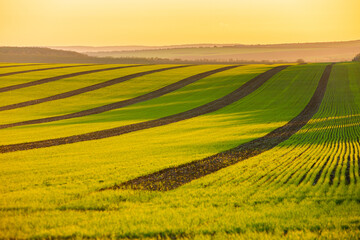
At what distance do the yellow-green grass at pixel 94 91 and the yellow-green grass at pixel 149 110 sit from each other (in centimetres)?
147

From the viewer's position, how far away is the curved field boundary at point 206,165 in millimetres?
15375

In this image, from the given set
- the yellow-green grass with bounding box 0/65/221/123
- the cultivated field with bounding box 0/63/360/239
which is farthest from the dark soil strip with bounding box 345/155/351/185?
the yellow-green grass with bounding box 0/65/221/123

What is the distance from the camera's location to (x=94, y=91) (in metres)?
57.2

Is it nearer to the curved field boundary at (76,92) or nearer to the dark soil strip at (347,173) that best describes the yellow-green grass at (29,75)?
the curved field boundary at (76,92)

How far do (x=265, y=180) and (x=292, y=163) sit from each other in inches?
147

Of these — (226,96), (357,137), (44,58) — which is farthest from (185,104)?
(44,58)

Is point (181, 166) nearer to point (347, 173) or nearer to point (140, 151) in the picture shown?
point (140, 151)

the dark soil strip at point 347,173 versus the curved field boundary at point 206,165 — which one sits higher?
the dark soil strip at point 347,173

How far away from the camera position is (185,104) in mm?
47969

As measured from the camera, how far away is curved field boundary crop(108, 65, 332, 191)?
15375 mm

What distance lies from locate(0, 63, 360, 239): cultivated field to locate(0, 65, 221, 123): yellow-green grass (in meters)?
0.56

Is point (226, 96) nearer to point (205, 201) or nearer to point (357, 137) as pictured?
point (357, 137)

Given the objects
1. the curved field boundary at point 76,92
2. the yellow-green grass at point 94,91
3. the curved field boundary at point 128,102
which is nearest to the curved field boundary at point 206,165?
the curved field boundary at point 128,102

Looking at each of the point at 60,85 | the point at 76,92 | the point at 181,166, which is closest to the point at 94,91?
the point at 76,92
